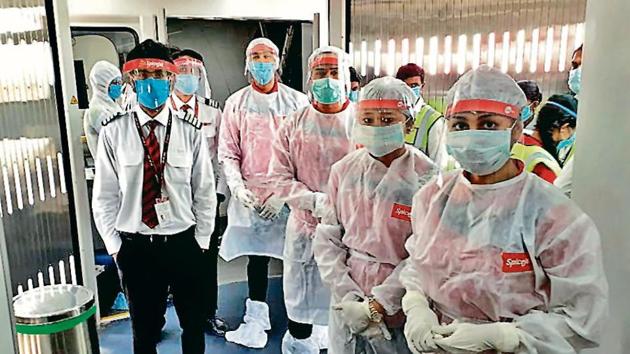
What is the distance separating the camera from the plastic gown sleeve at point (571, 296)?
1.09m

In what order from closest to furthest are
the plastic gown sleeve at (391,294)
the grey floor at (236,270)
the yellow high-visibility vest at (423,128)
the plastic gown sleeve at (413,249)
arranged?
the plastic gown sleeve at (413,249) < the plastic gown sleeve at (391,294) < the yellow high-visibility vest at (423,128) < the grey floor at (236,270)


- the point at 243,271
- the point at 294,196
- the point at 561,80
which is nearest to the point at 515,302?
the point at 294,196

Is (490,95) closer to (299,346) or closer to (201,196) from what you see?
(201,196)

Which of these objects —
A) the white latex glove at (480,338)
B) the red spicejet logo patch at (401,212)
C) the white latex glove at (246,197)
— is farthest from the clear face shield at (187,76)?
the white latex glove at (480,338)

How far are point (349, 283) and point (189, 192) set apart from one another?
2.74 ft

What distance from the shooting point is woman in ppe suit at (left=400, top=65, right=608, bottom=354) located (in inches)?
43.1

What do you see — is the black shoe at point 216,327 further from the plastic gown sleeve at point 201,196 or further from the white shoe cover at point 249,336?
the plastic gown sleeve at point 201,196

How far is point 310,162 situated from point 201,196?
49cm

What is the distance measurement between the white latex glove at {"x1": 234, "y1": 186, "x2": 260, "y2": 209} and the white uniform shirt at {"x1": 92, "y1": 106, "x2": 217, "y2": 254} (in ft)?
1.64

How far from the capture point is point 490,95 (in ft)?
Answer: 3.97

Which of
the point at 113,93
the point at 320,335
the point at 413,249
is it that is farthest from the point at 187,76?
the point at 413,249

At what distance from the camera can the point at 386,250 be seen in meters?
1.61

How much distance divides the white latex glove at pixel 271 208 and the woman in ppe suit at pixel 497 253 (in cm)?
129

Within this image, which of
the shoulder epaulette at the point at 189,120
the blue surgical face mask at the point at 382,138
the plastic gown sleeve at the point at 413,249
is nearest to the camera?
the plastic gown sleeve at the point at 413,249
